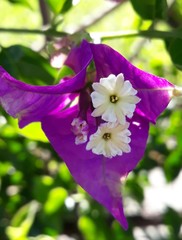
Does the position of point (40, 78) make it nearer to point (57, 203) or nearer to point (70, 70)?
point (70, 70)

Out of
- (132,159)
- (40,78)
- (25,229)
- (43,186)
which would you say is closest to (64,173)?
(43,186)

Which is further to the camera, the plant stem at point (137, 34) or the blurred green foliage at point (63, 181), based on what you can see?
the blurred green foliage at point (63, 181)

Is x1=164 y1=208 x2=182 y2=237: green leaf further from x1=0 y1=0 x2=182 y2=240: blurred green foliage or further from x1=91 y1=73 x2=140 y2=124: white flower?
x1=91 y1=73 x2=140 y2=124: white flower

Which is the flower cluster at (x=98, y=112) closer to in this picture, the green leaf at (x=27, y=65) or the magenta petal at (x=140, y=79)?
the magenta petal at (x=140, y=79)

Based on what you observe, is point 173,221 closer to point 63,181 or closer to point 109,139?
point 63,181

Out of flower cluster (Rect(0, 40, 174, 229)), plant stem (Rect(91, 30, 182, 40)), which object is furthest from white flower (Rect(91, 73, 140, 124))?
plant stem (Rect(91, 30, 182, 40))

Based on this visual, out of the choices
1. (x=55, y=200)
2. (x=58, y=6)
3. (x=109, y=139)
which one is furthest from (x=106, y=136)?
(x=55, y=200)

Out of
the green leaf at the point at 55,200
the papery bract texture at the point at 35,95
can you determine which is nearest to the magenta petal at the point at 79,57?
the papery bract texture at the point at 35,95
